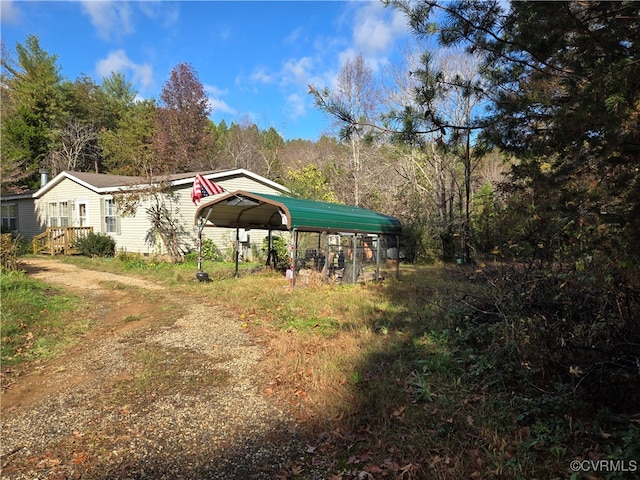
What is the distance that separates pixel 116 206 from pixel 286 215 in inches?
436

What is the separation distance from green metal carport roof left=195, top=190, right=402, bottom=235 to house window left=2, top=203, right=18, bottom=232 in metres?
17.8

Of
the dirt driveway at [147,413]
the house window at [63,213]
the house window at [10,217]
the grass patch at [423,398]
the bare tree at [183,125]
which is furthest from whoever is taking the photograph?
the bare tree at [183,125]

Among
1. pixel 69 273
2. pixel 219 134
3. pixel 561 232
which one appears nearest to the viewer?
pixel 561 232

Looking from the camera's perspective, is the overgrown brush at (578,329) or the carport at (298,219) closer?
the overgrown brush at (578,329)

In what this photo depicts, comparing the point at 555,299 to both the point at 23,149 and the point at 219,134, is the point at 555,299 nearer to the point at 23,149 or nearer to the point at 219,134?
the point at 23,149

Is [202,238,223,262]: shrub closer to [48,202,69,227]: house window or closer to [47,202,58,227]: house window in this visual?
[48,202,69,227]: house window

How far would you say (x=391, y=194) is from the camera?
21.9 m

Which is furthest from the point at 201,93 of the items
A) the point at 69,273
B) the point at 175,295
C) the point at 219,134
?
the point at 175,295

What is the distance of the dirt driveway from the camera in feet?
9.91

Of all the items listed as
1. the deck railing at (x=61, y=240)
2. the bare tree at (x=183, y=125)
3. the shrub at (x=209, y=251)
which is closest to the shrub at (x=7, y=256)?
the shrub at (x=209, y=251)

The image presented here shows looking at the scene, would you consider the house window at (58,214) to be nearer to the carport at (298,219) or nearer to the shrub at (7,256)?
the shrub at (7,256)

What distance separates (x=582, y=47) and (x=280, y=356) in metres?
4.70

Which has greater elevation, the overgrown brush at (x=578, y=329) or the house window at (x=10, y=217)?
the house window at (x=10, y=217)

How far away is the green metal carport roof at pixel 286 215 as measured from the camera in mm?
9703
